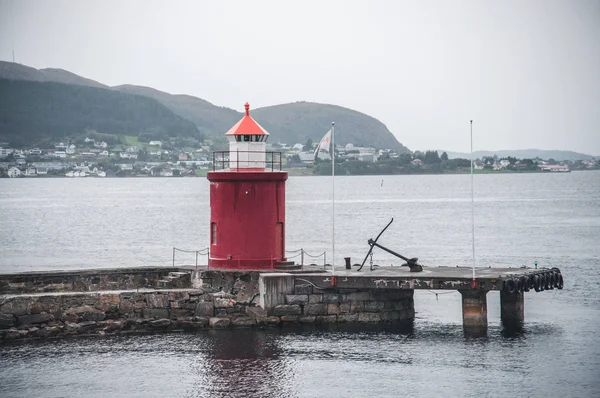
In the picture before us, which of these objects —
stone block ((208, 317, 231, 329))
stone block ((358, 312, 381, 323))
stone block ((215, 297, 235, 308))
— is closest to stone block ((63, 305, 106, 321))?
stone block ((208, 317, 231, 329))

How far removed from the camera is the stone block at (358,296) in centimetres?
3022

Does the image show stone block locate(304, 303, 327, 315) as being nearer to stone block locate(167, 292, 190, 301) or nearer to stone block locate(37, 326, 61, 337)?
stone block locate(167, 292, 190, 301)

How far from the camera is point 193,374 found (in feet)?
84.9

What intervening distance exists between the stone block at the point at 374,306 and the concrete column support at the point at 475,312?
2463 millimetres

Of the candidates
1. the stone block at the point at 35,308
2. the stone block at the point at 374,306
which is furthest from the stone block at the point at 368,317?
the stone block at the point at 35,308

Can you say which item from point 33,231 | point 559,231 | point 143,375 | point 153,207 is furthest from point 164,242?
point 153,207

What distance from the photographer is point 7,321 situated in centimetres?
2841

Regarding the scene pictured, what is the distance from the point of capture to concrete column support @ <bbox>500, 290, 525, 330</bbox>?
31.4 metres

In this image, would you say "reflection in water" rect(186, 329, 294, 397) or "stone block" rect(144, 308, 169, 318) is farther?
"stone block" rect(144, 308, 169, 318)

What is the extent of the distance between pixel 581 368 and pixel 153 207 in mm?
91680

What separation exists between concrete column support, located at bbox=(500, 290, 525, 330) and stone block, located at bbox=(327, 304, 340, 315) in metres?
5.20

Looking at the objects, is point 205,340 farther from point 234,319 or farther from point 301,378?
point 301,378

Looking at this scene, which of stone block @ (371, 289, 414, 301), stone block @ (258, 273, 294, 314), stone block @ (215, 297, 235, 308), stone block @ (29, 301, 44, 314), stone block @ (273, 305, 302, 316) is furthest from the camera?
stone block @ (371, 289, 414, 301)

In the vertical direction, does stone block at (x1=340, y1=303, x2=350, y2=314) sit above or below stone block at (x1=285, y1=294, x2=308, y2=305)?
below
